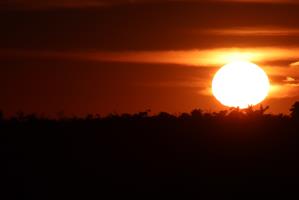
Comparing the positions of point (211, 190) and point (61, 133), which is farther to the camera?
point (61, 133)

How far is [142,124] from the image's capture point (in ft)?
58.7

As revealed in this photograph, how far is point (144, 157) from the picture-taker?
16.9 m

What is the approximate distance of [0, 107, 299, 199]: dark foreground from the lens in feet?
53.6

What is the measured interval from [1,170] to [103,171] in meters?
1.99

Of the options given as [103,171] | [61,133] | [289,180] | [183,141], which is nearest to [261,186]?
[289,180]

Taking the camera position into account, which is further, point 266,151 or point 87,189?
point 266,151

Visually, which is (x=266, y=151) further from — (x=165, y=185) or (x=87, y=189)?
(x=87, y=189)

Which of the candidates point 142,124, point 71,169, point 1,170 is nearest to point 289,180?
point 142,124

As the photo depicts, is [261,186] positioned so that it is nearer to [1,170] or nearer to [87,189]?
[87,189]

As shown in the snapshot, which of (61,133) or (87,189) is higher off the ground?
(61,133)

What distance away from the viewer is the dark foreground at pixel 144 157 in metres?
16.3

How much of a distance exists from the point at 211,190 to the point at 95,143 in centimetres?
262

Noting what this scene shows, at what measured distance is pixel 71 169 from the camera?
16594mm

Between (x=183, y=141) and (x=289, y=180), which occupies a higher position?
(x=183, y=141)
